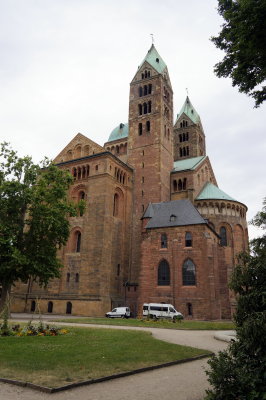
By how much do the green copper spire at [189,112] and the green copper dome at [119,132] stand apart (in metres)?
15.5

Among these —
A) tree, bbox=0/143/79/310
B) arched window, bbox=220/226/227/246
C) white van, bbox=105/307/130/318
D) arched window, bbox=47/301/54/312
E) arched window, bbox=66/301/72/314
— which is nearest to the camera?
tree, bbox=0/143/79/310

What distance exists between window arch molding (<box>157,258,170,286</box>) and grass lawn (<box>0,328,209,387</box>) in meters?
23.0

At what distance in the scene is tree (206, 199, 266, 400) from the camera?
6.32 metres

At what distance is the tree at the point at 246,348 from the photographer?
632 cm

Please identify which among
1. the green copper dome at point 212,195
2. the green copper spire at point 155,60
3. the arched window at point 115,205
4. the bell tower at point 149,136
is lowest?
the arched window at point 115,205

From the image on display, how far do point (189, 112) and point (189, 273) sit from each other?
1891 inches

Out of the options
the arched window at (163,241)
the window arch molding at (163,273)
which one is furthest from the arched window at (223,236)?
the window arch molding at (163,273)

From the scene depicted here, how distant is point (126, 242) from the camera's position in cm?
4578

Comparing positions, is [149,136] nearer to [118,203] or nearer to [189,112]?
[118,203]

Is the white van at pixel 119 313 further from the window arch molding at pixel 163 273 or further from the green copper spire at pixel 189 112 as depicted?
the green copper spire at pixel 189 112

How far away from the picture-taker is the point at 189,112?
75.0m

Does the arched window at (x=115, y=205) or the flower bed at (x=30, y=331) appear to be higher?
the arched window at (x=115, y=205)

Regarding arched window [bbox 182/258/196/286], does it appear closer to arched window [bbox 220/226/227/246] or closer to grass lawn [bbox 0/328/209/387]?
arched window [bbox 220/226/227/246]

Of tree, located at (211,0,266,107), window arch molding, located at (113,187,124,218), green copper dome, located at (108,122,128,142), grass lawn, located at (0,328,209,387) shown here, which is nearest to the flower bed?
grass lawn, located at (0,328,209,387)
